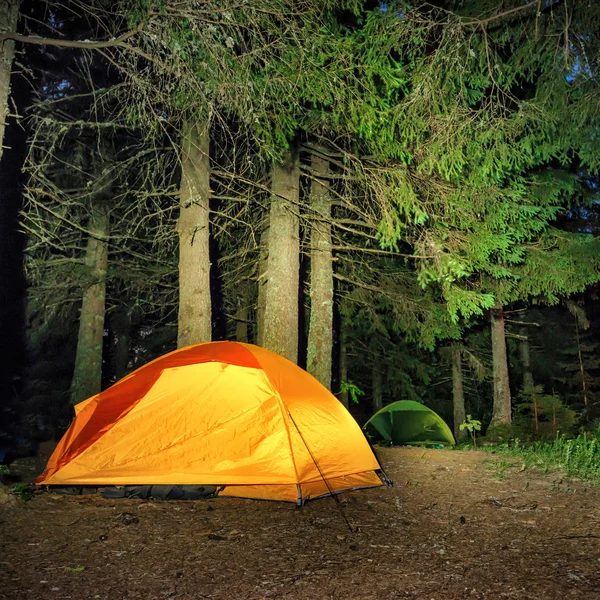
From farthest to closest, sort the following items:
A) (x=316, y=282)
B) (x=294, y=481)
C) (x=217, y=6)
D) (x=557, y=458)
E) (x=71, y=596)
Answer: (x=316, y=282) < (x=557, y=458) < (x=294, y=481) < (x=217, y=6) < (x=71, y=596)

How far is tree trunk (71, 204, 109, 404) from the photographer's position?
11669mm

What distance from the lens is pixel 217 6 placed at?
4594mm

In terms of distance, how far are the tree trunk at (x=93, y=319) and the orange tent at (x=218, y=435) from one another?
6233 mm

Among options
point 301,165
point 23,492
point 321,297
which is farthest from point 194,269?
point 23,492

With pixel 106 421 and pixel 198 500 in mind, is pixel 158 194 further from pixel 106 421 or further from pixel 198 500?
pixel 198 500

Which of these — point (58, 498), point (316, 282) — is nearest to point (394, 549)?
point (58, 498)

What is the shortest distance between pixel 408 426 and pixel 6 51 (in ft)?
39.6

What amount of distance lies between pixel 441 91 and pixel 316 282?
165 inches

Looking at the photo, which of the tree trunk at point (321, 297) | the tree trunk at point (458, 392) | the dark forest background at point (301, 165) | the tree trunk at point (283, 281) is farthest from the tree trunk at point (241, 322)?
the tree trunk at point (458, 392)

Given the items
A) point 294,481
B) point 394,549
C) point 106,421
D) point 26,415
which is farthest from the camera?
point 26,415

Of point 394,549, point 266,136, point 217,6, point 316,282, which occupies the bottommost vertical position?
point 394,549

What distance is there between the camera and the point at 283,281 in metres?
8.31

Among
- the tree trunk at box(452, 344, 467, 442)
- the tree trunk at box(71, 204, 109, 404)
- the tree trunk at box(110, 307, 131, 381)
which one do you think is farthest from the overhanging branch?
the tree trunk at box(452, 344, 467, 442)

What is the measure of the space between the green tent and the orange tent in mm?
7929
